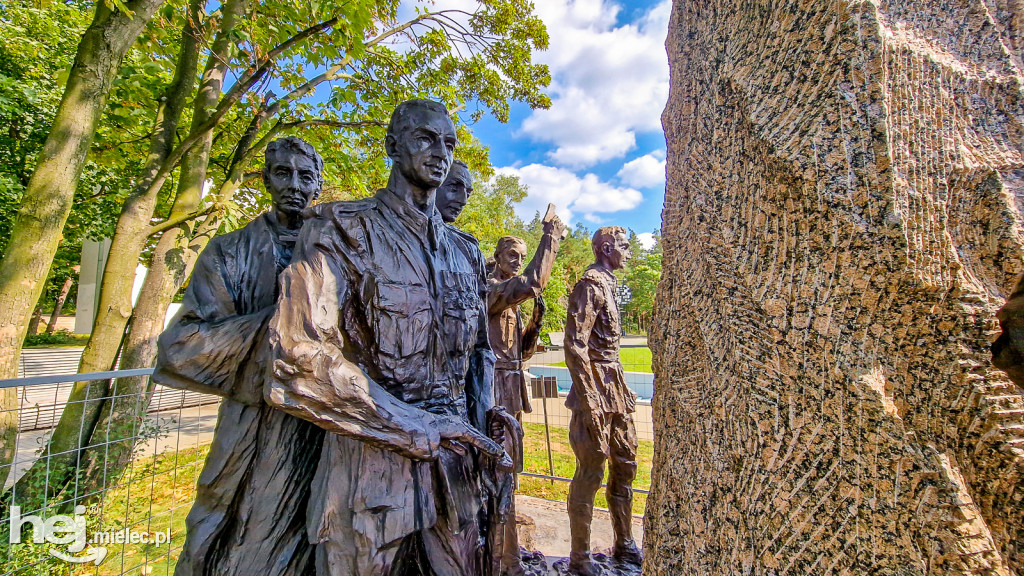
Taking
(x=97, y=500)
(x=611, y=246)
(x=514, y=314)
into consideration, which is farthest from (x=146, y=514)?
(x=611, y=246)

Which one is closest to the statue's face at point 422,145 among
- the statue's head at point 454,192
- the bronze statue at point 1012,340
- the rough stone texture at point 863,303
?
the rough stone texture at point 863,303

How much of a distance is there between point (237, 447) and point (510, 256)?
314 centimetres

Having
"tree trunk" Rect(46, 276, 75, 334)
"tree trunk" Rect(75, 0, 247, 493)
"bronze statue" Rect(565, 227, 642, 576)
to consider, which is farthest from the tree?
"tree trunk" Rect(46, 276, 75, 334)

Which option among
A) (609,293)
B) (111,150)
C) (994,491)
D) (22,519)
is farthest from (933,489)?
(111,150)

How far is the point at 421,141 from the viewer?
1.86 meters

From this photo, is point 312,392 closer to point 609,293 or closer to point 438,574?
point 438,574

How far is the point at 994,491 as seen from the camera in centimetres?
105

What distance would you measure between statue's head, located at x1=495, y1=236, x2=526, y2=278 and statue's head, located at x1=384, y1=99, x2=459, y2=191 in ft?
9.25

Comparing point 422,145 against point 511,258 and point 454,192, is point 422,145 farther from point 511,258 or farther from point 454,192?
point 511,258

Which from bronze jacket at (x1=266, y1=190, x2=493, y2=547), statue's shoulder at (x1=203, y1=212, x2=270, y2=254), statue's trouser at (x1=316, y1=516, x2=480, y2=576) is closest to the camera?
bronze jacket at (x1=266, y1=190, x2=493, y2=547)

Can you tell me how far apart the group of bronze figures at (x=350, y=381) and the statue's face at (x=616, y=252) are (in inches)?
103

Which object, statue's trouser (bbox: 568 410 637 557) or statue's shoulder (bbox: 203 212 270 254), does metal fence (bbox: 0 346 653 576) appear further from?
statue's trouser (bbox: 568 410 637 557)

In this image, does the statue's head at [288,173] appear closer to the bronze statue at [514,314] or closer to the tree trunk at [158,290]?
the bronze statue at [514,314]

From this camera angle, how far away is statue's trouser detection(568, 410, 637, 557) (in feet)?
13.2
